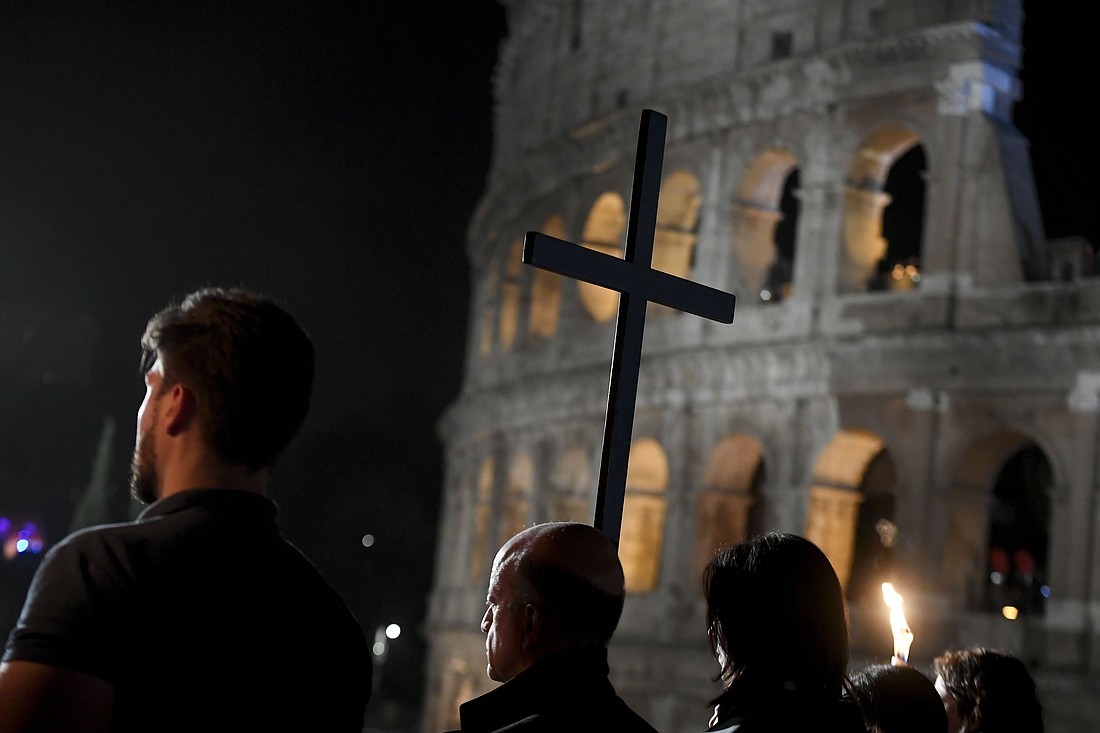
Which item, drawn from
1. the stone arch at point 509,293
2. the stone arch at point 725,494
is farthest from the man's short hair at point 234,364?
the stone arch at point 509,293

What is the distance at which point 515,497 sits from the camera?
28.6 meters

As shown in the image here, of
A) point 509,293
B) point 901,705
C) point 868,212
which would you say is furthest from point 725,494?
point 901,705

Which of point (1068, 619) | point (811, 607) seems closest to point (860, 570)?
point (1068, 619)

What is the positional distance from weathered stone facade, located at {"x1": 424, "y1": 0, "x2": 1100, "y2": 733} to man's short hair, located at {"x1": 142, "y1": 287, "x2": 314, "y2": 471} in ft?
56.0

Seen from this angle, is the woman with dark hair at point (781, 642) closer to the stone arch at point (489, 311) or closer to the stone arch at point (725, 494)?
the stone arch at point (725, 494)

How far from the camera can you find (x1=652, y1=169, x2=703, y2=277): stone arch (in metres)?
24.8

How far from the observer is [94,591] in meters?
Result: 2.39

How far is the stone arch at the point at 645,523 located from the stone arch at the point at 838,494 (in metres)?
3.10

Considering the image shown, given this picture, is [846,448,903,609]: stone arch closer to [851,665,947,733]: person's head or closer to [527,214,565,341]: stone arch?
[527,214,565,341]: stone arch

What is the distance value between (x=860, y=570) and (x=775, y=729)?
68.7ft

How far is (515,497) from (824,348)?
28.8 ft

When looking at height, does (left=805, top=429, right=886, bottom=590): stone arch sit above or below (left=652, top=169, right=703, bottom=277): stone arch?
below

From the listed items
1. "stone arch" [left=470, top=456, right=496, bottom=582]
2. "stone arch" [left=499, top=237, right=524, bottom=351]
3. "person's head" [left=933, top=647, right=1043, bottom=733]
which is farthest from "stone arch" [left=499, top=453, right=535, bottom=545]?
"person's head" [left=933, top=647, right=1043, bottom=733]

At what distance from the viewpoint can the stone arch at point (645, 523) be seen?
24297mm
